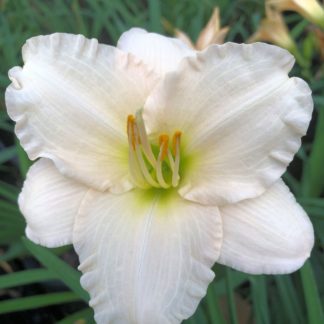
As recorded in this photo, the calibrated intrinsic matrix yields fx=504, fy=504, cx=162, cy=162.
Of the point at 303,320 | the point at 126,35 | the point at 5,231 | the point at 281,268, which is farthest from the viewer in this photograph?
the point at 5,231

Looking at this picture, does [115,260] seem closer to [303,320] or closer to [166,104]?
[166,104]

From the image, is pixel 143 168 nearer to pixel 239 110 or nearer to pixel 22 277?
pixel 239 110

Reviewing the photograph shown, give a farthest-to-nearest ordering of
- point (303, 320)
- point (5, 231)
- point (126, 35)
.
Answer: point (5, 231), point (303, 320), point (126, 35)

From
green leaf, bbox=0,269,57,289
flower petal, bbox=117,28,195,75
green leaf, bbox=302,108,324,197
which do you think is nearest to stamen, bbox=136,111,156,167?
flower petal, bbox=117,28,195,75

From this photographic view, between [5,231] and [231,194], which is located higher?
[231,194]

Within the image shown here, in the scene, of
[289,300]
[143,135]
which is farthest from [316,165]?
[143,135]

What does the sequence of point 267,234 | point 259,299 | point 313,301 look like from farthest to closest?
point 259,299 < point 313,301 < point 267,234

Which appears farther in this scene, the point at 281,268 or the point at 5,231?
the point at 5,231

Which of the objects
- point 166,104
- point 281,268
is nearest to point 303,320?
point 281,268
